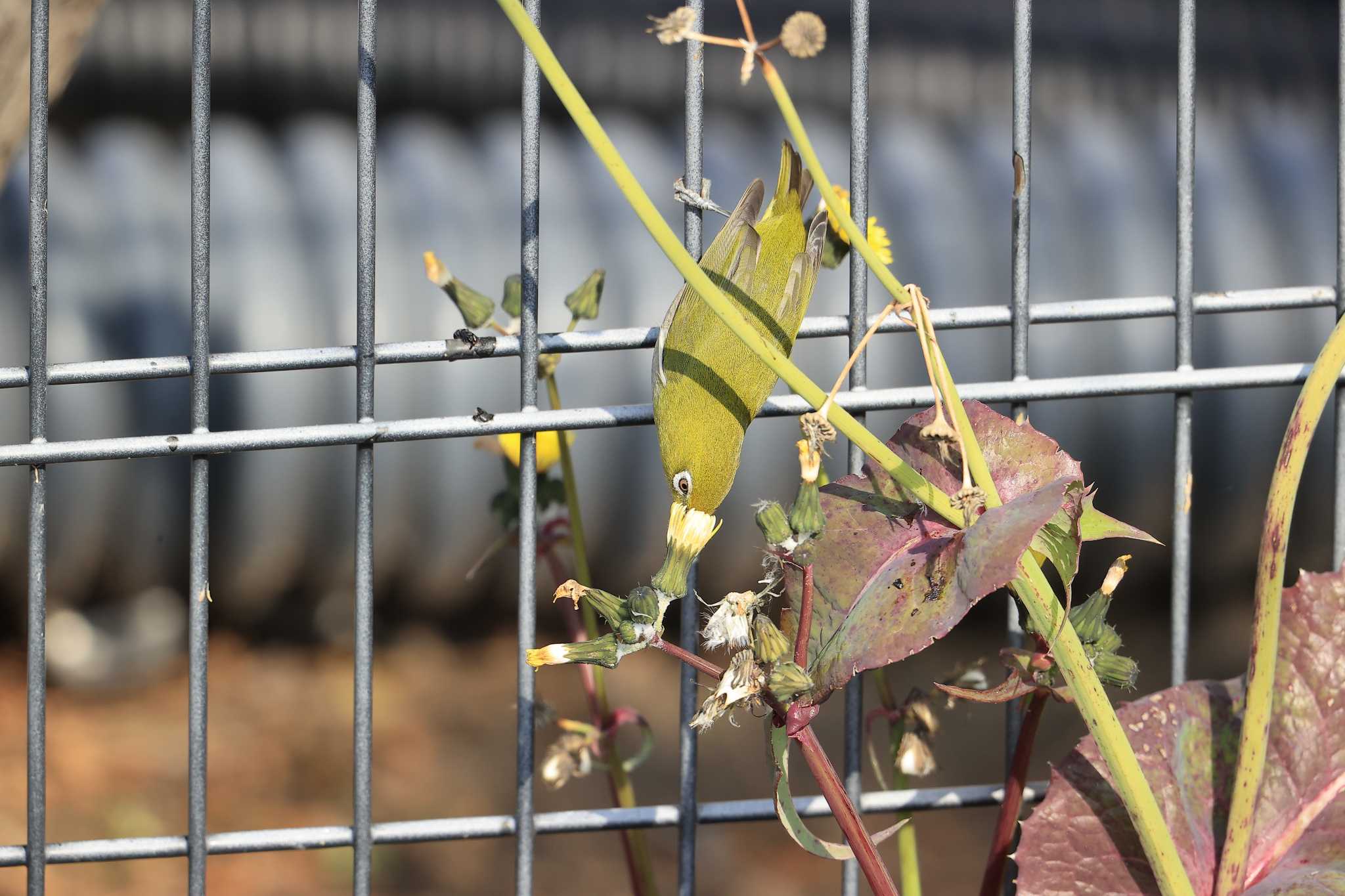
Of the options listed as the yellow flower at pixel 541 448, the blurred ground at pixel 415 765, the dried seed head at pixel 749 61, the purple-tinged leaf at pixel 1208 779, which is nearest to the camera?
the dried seed head at pixel 749 61

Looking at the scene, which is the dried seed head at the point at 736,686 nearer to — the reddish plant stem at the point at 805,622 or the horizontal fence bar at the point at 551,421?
the reddish plant stem at the point at 805,622

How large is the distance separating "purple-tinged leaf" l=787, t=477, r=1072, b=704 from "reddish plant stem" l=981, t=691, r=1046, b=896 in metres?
0.12

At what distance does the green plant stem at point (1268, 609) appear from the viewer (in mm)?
425

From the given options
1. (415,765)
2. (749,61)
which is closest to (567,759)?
(749,61)

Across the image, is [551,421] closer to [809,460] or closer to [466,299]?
[466,299]

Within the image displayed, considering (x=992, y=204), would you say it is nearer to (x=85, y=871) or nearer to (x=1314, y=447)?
(x=1314, y=447)

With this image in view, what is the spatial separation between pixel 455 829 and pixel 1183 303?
15.4 inches

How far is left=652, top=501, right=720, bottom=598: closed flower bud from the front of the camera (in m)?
0.42

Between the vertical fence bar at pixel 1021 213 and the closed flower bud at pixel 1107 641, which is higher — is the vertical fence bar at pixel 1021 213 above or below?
above

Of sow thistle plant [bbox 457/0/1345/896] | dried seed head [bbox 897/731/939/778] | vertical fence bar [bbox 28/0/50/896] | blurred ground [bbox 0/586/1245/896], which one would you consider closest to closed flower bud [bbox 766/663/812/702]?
sow thistle plant [bbox 457/0/1345/896]

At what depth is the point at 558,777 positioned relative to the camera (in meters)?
0.63

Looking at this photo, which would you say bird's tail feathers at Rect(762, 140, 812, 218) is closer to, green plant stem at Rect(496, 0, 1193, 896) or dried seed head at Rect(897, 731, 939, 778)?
green plant stem at Rect(496, 0, 1193, 896)

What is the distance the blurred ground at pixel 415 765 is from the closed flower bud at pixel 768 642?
0.68m

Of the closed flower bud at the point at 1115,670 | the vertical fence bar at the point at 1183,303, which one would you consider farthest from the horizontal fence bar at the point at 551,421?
the closed flower bud at the point at 1115,670
